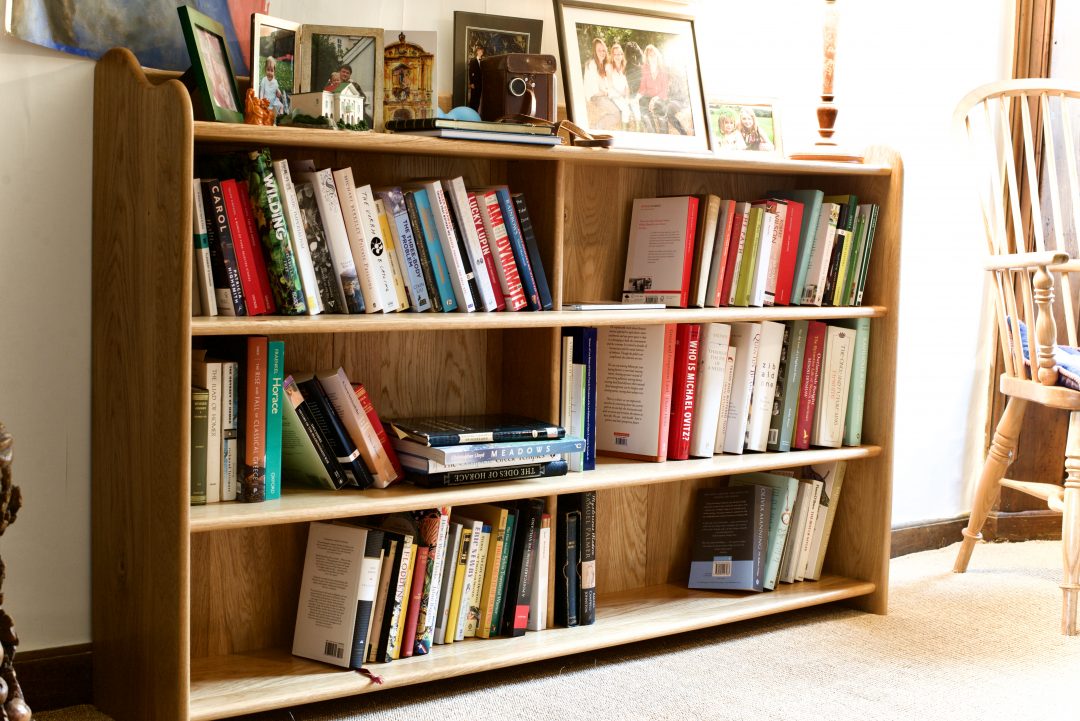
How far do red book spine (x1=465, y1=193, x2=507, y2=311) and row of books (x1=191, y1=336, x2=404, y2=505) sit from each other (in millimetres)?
282

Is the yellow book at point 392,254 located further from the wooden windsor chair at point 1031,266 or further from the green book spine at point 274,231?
the wooden windsor chair at point 1031,266

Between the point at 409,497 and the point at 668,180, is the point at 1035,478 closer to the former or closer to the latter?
the point at 668,180

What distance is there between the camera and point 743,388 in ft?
7.46

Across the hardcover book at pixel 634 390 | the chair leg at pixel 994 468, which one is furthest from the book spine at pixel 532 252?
the chair leg at pixel 994 468

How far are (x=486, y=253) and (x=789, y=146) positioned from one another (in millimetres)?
919

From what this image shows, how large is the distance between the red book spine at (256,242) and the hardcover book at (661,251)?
0.80 m

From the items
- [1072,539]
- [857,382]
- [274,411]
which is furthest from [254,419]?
[1072,539]

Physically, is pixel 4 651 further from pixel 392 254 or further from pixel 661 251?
pixel 661 251

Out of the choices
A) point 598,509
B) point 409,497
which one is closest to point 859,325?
point 598,509

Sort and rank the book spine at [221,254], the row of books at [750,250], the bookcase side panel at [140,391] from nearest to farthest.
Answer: the bookcase side panel at [140,391] → the book spine at [221,254] → the row of books at [750,250]

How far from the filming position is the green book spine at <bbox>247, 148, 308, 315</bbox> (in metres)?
1.69

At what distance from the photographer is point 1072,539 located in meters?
2.27

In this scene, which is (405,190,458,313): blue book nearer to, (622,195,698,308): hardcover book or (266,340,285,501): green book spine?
(266,340,285,501): green book spine

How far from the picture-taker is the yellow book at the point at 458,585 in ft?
6.40
